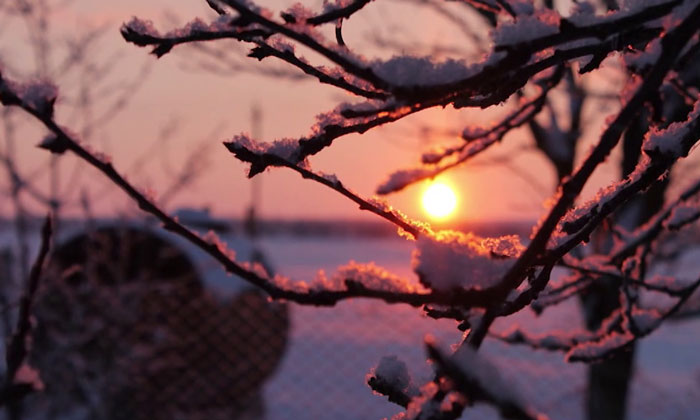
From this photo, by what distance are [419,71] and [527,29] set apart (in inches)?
4.7

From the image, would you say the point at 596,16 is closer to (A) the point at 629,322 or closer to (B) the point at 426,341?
(B) the point at 426,341

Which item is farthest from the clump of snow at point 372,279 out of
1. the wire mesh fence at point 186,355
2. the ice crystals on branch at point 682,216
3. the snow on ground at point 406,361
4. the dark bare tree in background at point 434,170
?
the snow on ground at point 406,361

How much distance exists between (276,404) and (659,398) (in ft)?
13.1

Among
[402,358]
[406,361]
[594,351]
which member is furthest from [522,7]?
[406,361]

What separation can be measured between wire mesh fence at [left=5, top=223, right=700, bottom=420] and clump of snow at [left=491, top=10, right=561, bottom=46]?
14.5 ft

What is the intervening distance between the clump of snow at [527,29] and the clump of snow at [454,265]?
209 millimetres

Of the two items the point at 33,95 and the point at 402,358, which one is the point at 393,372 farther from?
the point at 402,358

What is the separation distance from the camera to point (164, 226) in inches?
37.3

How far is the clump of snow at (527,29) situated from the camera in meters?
0.81

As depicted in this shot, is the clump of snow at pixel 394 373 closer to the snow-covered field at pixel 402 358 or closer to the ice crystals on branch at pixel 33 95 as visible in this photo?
the ice crystals on branch at pixel 33 95

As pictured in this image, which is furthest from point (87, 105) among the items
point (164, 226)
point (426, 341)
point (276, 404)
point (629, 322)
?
point (426, 341)

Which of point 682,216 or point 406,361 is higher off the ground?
point 406,361

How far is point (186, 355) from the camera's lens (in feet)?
21.6

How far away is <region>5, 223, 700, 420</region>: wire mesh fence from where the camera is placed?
19.2 ft
